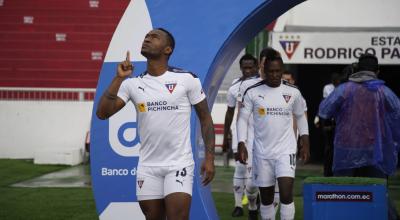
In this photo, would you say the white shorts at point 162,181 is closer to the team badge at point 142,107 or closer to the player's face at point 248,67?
the team badge at point 142,107

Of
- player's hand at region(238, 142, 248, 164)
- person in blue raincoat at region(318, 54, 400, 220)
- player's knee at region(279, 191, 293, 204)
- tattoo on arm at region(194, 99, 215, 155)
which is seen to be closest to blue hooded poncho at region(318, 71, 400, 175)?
person in blue raincoat at region(318, 54, 400, 220)

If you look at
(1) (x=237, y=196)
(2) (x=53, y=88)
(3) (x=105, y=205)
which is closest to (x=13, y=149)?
(2) (x=53, y=88)

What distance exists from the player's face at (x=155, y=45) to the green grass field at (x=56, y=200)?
15.1 ft

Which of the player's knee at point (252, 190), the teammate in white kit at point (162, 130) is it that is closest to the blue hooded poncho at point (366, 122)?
the player's knee at point (252, 190)

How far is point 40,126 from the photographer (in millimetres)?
18766

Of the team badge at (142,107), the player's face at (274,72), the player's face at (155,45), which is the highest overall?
the player's face at (155,45)

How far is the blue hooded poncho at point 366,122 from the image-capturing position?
868 cm

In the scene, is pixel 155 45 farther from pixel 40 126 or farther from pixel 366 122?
pixel 40 126

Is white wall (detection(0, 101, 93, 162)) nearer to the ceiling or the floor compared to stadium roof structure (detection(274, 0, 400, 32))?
nearer to the floor

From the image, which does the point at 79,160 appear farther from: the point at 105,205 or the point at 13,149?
the point at 105,205

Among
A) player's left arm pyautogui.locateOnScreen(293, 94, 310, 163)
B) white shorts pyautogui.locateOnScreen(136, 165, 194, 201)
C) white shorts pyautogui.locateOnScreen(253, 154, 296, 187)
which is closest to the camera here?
white shorts pyautogui.locateOnScreen(136, 165, 194, 201)

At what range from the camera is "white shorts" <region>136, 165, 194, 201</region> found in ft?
21.7

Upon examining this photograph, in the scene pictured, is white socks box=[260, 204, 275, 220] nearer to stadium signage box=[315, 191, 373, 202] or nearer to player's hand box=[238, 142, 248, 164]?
player's hand box=[238, 142, 248, 164]

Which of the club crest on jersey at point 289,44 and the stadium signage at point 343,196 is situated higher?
the club crest on jersey at point 289,44
